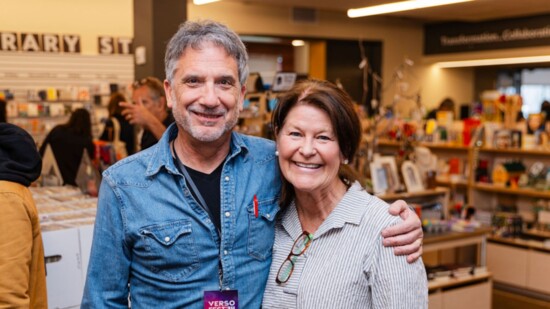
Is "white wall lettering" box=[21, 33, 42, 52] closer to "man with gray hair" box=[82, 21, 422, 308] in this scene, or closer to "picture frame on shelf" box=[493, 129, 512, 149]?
"picture frame on shelf" box=[493, 129, 512, 149]

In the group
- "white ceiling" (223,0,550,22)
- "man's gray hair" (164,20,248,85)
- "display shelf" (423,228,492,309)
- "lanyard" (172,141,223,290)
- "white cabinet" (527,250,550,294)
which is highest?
"white ceiling" (223,0,550,22)

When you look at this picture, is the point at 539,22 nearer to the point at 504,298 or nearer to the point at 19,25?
the point at 504,298

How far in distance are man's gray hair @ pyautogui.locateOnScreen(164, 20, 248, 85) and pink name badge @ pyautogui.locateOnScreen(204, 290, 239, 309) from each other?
678 mm

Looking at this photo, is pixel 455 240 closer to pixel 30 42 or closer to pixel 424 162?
pixel 424 162

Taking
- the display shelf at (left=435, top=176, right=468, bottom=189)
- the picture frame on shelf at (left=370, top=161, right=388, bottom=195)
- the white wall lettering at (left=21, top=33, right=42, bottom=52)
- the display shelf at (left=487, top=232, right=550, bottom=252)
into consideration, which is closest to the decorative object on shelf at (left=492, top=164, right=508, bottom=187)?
the display shelf at (left=435, top=176, right=468, bottom=189)

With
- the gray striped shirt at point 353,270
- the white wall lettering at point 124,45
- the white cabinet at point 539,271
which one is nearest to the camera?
the gray striped shirt at point 353,270

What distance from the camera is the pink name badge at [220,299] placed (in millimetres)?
1779

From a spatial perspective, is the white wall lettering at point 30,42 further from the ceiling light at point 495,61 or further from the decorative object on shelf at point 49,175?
the ceiling light at point 495,61

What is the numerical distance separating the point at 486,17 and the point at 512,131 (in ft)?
14.4

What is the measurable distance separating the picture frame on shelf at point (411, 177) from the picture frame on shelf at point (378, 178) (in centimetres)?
20

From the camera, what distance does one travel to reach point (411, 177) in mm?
5082

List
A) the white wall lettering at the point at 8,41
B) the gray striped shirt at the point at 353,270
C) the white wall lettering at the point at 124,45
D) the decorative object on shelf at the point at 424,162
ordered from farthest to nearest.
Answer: the white wall lettering at the point at 124,45
the white wall lettering at the point at 8,41
the decorative object on shelf at the point at 424,162
the gray striped shirt at the point at 353,270

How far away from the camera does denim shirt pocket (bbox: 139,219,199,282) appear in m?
1.76

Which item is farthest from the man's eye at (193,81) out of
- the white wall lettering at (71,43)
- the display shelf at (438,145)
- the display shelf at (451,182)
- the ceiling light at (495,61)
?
the ceiling light at (495,61)
